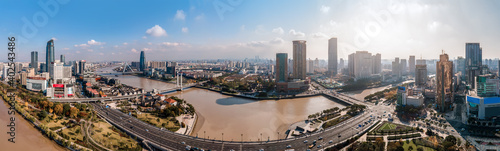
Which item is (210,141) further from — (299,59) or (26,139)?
(299,59)

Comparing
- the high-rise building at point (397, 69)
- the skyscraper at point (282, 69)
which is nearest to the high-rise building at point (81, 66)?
the skyscraper at point (282, 69)

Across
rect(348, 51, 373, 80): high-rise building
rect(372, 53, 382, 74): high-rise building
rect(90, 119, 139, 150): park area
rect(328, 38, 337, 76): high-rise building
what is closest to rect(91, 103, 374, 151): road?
rect(90, 119, 139, 150): park area

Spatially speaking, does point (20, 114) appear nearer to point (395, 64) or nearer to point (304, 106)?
point (304, 106)

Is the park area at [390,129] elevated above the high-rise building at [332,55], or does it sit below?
below

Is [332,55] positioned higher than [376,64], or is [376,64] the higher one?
[332,55]

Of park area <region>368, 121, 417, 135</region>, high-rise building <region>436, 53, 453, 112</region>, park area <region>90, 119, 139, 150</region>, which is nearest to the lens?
park area <region>90, 119, 139, 150</region>

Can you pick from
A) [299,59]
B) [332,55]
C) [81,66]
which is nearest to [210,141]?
[299,59]

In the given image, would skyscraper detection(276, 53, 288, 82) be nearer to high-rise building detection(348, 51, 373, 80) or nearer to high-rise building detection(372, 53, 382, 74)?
high-rise building detection(348, 51, 373, 80)

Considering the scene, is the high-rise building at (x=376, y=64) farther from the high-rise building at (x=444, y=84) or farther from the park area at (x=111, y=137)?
the park area at (x=111, y=137)
